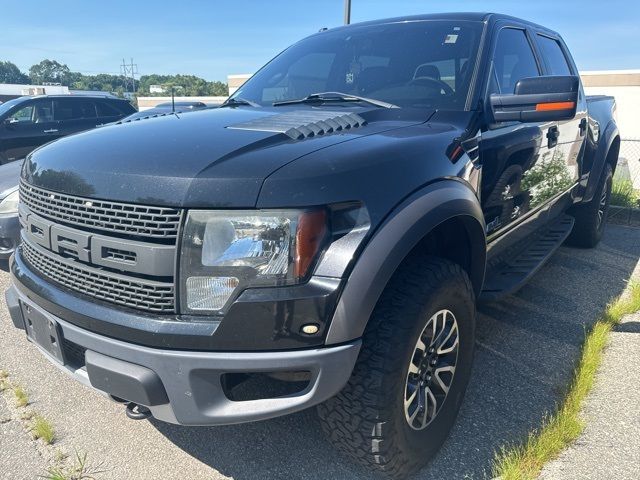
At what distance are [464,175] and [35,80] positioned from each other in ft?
289

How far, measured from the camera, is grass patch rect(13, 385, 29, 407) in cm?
258

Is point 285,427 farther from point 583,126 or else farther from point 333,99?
point 583,126

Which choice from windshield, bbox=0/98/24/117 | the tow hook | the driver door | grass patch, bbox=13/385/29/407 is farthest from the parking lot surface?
windshield, bbox=0/98/24/117

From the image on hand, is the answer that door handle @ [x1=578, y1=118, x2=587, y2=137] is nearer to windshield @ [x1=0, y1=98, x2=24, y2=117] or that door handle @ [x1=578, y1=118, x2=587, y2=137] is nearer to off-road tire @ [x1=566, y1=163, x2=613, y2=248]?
off-road tire @ [x1=566, y1=163, x2=613, y2=248]

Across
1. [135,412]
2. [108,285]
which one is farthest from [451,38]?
[135,412]

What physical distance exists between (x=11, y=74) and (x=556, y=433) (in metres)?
88.9

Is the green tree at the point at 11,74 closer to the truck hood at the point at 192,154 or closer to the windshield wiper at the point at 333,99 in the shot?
the windshield wiper at the point at 333,99

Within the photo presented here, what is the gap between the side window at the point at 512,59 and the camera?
2.89 m

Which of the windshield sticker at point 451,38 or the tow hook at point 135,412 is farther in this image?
the windshield sticker at point 451,38

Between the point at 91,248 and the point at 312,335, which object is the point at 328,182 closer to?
the point at 312,335

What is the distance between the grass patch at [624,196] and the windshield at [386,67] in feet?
17.0

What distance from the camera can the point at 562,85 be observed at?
2.33 meters

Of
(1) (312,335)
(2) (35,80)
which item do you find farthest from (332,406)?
(2) (35,80)

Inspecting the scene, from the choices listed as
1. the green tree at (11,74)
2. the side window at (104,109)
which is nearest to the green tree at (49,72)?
the green tree at (11,74)
